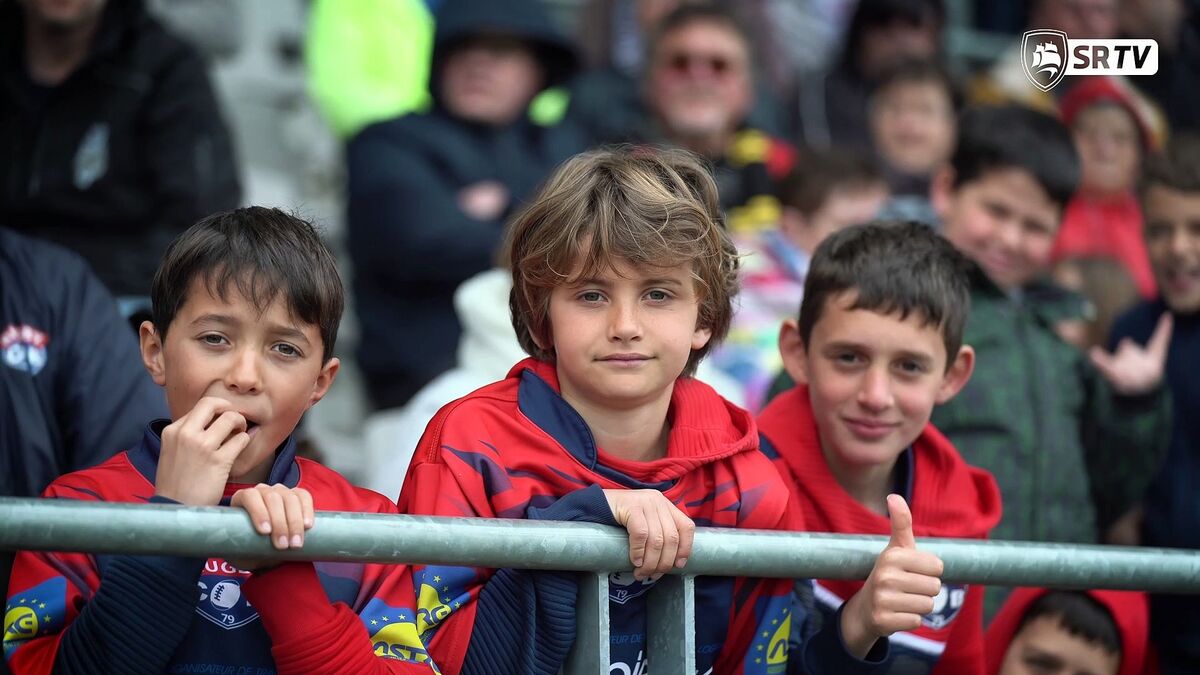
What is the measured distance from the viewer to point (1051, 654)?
369 centimetres

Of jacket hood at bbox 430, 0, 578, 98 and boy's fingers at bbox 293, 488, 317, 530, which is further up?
jacket hood at bbox 430, 0, 578, 98

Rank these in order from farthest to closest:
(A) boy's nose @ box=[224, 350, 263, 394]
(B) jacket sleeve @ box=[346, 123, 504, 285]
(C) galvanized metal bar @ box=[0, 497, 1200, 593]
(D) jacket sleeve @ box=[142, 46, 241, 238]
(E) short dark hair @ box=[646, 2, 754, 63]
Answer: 1. (E) short dark hair @ box=[646, 2, 754, 63]
2. (B) jacket sleeve @ box=[346, 123, 504, 285]
3. (D) jacket sleeve @ box=[142, 46, 241, 238]
4. (A) boy's nose @ box=[224, 350, 263, 394]
5. (C) galvanized metal bar @ box=[0, 497, 1200, 593]

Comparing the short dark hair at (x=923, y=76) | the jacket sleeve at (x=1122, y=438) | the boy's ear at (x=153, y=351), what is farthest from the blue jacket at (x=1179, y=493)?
the boy's ear at (x=153, y=351)

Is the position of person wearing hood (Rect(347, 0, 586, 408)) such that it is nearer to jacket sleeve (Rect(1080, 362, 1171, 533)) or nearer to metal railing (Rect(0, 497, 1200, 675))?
jacket sleeve (Rect(1080, 362, 1171, 533))

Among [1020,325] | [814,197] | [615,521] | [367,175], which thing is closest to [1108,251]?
[814,197]

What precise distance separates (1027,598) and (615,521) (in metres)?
1.63

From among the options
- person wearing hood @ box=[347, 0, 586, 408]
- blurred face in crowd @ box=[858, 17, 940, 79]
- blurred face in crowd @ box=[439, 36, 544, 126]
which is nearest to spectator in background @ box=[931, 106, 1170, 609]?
person wearing hood @ box=[347, 0, 586, 408]

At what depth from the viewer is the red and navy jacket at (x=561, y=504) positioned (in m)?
2.57

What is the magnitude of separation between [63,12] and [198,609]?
2.39 m

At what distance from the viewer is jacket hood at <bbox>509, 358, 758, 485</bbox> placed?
2828 mm

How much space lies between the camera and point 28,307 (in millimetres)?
3477

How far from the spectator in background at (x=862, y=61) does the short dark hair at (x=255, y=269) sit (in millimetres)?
4745

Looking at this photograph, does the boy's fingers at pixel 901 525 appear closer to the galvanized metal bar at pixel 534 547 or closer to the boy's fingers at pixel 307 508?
the galvanized metal bar at pixel 534 547

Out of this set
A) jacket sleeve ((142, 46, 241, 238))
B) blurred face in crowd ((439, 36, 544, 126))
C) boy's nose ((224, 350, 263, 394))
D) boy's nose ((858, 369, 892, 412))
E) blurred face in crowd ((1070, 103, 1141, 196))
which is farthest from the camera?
blurred face in crowd ((1070, 103, 1141, 196))
